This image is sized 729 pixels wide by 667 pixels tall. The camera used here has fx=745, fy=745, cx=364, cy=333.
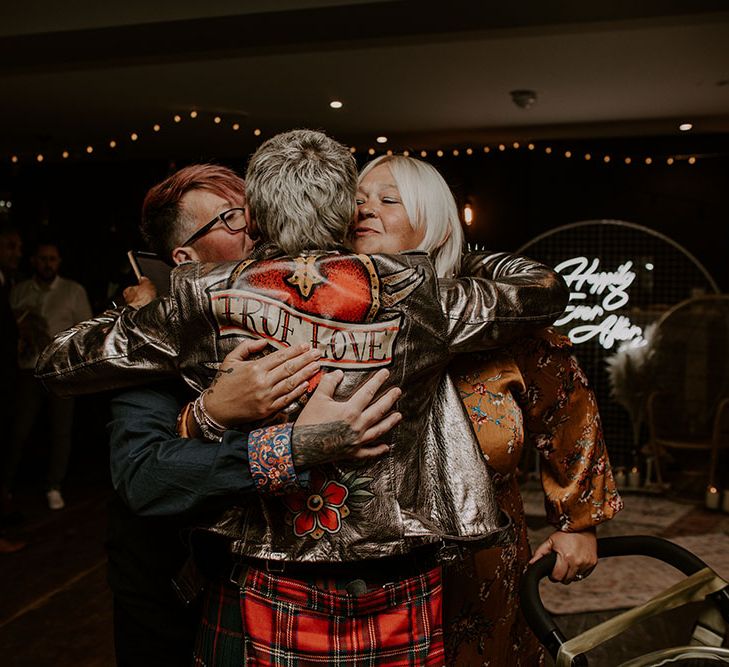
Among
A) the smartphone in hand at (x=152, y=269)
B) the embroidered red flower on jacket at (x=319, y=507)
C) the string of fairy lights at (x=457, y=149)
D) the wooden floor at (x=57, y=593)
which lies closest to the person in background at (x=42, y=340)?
the wooden floor at (x=57, y=593)

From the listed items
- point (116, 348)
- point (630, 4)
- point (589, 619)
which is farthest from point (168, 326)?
point (630, 4)

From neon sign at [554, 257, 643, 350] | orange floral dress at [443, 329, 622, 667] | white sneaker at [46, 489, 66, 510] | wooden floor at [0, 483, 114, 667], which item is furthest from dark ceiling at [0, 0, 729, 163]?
wooden floor at [0, 483, 114, 667]

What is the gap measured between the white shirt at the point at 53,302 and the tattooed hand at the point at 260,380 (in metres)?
4.03

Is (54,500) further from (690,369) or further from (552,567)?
(690,369)

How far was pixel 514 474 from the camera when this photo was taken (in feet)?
5.24

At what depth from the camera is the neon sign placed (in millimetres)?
5586

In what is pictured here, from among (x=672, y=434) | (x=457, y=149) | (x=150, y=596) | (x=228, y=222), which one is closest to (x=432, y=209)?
(x=228, y=222)

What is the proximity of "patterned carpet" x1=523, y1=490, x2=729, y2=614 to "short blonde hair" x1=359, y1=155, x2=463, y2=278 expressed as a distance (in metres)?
2.51

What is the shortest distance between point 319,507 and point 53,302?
14.0ft

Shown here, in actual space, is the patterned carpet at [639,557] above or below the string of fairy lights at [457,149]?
below

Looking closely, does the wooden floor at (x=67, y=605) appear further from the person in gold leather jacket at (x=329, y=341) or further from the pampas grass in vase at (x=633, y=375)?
the person in gold leather jacket at (x=329, y=341)

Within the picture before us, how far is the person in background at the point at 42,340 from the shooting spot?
4762 millimetres

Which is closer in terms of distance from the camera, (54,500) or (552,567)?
(552,567)

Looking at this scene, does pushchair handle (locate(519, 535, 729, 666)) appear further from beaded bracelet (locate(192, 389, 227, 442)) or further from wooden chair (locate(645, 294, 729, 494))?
wooden chair (locate(645, 294, 729, 494))
